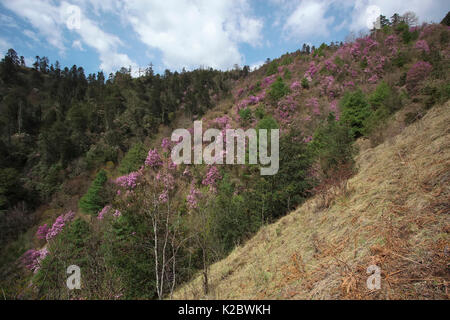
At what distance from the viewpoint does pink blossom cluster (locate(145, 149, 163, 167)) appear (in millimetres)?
22078

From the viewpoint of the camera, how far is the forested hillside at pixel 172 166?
6016 mm

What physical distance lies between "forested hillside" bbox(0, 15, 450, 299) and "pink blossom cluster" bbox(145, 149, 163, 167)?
1.07 ft


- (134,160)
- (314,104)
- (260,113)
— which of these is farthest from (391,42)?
(134,160)

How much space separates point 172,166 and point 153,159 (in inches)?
244

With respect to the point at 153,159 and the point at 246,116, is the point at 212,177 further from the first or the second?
the point at 246,116

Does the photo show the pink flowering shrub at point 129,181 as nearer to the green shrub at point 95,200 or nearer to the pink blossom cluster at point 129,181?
the pink blossom cluster at point 129,181

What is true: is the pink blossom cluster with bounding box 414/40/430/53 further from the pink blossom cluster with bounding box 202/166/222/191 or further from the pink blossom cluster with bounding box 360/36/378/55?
the pink blossom cluster with bounding box 202/166/222/191

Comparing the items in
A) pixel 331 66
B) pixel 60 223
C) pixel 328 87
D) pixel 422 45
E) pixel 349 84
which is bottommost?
pixel 60 223

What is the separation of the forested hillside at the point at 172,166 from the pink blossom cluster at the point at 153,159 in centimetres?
32

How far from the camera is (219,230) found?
11094 millimetres

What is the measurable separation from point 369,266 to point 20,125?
58522mm

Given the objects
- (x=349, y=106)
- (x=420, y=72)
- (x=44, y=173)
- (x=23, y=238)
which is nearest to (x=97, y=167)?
(x=44, y=173)

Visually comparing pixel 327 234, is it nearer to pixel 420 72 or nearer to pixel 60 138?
pixel 420 72

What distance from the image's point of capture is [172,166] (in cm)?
1766
